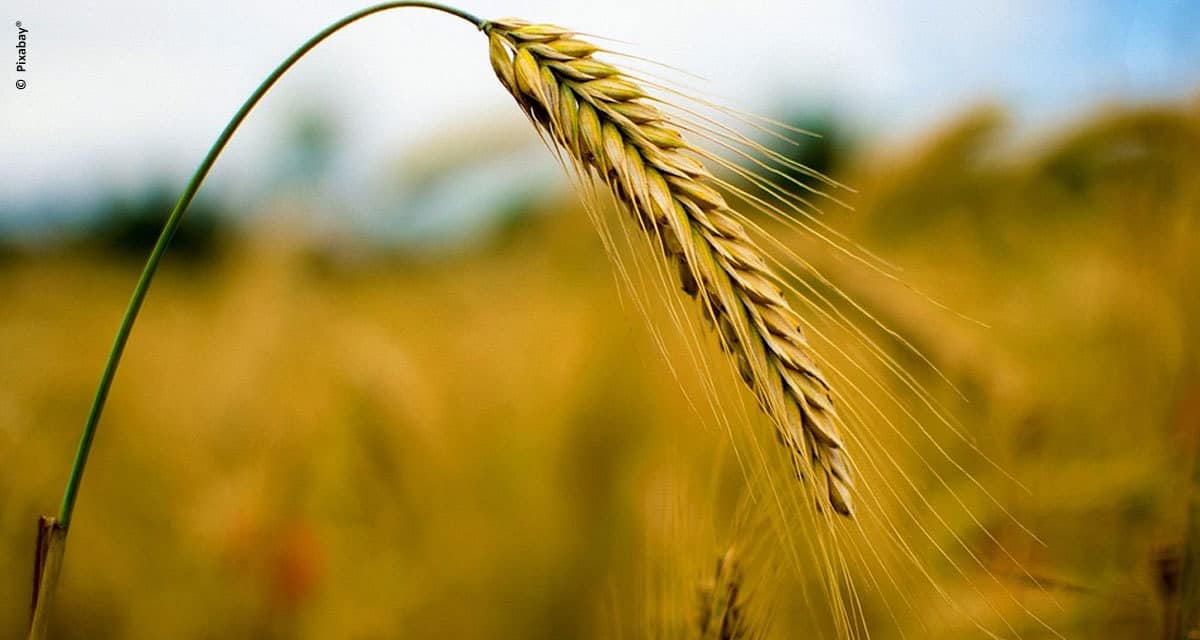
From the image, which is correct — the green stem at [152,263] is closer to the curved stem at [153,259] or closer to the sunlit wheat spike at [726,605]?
the curved stem at [153,259]

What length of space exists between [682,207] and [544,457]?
514 mm

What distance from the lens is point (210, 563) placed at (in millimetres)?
962

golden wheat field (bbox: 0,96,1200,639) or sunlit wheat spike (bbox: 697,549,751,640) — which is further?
golden wheat field (bbox: 0,96,1200,639)

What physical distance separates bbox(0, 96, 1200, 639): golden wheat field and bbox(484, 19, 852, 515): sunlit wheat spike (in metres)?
0.33

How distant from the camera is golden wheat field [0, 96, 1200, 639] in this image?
871 mm

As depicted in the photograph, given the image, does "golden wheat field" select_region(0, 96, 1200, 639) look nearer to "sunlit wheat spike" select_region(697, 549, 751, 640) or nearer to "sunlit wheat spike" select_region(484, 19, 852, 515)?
"sunlit wheat spike" select_region(697, 549, 751, 640)

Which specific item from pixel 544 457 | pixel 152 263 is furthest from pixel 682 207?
pixel 544 457

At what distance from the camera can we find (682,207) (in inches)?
17.7

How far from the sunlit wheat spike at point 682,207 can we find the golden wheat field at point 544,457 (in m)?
0.33

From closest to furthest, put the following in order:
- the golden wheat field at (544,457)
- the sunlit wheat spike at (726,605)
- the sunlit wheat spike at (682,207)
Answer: the sunlit wheat spike at (682,207) → the sunlit wheat spike at (726,605) → the golden wheat field at (544,457)

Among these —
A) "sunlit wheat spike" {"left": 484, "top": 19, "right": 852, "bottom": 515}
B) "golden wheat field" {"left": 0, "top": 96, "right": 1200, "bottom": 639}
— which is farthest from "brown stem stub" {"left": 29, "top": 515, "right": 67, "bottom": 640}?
"golden wheat field" {"left": 0, "top": 96, "right": 1200, "bottom": 639}

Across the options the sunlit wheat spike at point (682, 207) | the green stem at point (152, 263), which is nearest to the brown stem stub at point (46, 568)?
the green stem at point (152, 263)

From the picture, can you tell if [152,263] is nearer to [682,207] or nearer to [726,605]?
[682,207]

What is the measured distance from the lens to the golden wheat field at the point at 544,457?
2.86 ft
